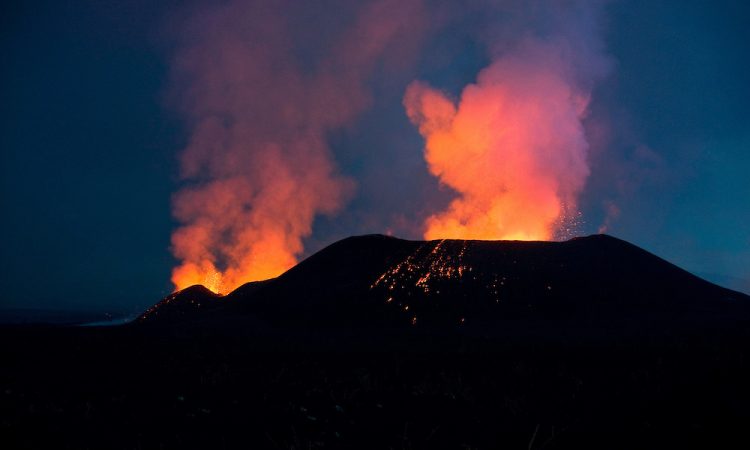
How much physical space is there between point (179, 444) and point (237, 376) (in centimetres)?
721

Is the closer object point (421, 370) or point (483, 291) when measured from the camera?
point (421, 370)

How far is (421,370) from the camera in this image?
64.7ft

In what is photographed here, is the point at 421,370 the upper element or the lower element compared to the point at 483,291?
lower

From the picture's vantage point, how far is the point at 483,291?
41250 millimetres

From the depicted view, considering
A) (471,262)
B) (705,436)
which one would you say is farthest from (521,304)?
(705,436)

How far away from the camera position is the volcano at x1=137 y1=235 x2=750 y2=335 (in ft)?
120

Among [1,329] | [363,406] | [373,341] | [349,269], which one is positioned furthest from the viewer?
[349,269]

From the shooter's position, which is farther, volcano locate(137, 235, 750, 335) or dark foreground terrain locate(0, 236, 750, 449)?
volcano locate(137, 235, 750, 335)

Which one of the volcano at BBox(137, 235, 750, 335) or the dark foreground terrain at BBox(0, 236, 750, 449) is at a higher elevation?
the volcano at BBox(137, 235, 750, 335)

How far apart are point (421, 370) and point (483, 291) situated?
22.8 metres

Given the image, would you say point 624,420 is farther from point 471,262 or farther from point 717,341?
point 471,262

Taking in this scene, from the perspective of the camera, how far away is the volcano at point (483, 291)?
120 ft

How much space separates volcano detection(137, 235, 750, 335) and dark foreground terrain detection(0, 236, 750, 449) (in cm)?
24

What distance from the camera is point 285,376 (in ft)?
61.0
